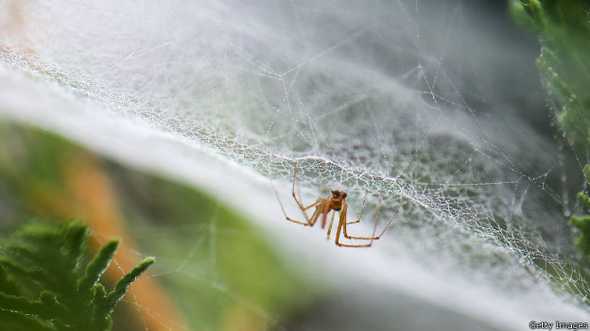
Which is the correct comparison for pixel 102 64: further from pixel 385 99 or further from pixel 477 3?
pixel 477 3

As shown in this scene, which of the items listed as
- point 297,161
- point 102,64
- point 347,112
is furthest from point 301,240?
point 102,64

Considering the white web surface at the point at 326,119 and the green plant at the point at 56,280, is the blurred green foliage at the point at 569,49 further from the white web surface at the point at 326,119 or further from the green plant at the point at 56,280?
the green plant at the point at 56,280

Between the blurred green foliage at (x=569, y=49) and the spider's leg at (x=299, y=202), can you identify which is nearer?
the blurred green foliage at (x=569, y=49)

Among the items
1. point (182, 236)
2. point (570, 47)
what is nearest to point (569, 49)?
point (570, 47)
